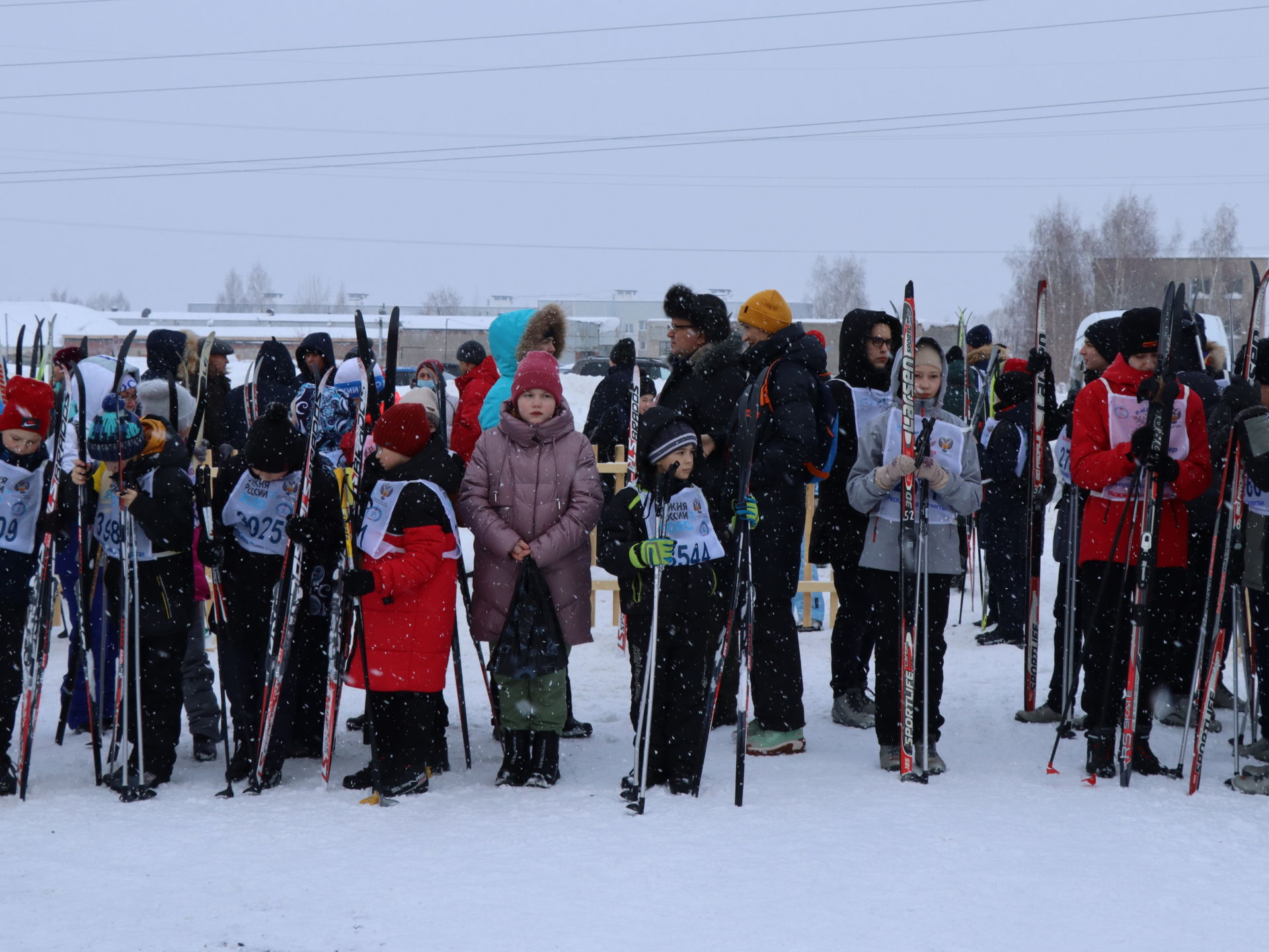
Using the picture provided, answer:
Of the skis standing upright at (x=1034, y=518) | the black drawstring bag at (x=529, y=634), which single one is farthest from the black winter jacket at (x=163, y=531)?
the skis standing upright at (x=1034, y=518)

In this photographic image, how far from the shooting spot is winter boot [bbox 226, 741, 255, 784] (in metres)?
4.57

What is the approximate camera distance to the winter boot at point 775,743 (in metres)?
4.99

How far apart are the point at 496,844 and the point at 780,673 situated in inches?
61.7

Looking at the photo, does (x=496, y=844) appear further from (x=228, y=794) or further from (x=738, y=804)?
(x=228, y=794)

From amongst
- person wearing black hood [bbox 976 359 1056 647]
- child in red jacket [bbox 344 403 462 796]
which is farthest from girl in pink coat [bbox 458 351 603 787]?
person wearing black hood [bbox 976 359 1056 647]

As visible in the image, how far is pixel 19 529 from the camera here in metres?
4.43

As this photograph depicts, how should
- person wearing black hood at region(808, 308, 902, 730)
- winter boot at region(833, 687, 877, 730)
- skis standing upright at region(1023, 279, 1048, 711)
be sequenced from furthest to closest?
winter boot at region(833, 687, 877, 730), skis standing upright at region(1023, 279, 1048, 711), person wearing black hood at region(808, 308, 902, 730)

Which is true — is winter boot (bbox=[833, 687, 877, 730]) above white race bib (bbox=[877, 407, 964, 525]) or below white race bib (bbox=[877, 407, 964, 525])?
below

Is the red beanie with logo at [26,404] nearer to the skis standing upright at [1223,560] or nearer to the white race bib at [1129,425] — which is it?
the white race bib at [1129,425]

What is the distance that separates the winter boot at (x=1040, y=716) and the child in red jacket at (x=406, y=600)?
280 centimetres

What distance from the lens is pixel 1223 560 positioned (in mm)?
4586

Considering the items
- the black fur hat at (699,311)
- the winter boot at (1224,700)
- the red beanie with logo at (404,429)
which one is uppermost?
the black fur hat at (699,311)

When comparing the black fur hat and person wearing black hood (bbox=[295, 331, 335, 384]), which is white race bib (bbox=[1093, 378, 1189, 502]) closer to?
the black fur hat

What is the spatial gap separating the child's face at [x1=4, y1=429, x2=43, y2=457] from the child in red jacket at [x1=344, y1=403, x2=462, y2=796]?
4.16 ft
